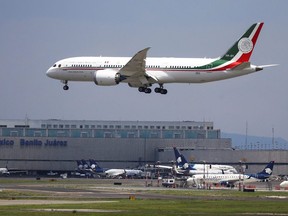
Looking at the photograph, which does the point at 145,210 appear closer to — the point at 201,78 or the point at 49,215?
the point at 49,215

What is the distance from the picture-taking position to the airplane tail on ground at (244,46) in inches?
5290

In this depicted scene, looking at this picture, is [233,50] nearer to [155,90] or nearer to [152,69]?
[152,69]

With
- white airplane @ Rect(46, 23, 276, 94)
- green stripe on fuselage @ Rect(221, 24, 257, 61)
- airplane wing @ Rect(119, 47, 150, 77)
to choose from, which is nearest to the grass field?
white airplane @ Rect(46, 23, 276, 94)

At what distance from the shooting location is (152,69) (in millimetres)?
133250

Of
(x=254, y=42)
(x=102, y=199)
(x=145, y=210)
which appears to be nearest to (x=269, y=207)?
(x=145, y=210)

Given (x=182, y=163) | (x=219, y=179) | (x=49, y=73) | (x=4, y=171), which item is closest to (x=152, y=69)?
(x=49, y=73)

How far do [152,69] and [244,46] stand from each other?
14580 mm

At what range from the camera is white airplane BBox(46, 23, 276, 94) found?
426 ft

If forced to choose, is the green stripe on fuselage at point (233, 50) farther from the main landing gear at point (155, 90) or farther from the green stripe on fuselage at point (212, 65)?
the main landing gear at point (155, 90)

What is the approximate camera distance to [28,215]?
2921 inches

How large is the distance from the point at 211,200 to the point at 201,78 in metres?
33.0

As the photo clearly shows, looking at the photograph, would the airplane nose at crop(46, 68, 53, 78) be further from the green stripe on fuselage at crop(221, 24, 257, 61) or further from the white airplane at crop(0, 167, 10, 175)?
the white airplane at crop(0, 167, 10, 175)

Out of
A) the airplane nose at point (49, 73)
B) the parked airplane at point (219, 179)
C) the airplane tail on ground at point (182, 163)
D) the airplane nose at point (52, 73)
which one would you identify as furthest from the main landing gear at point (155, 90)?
the airplane tail on ground at point (182, 163)

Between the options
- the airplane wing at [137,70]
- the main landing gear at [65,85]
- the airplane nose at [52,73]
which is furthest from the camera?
the airplane nose at [52,73]
